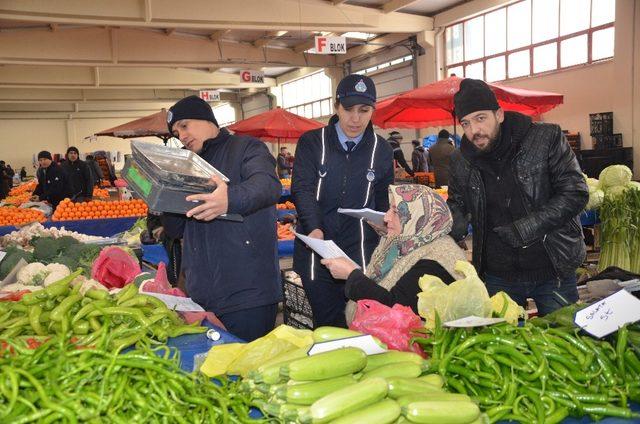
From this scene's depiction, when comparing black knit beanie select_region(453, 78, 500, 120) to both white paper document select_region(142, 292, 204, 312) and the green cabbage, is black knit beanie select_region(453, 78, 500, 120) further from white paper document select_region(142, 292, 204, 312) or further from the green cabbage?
the green cabbage

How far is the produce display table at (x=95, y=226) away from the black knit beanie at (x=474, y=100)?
581 centimetres

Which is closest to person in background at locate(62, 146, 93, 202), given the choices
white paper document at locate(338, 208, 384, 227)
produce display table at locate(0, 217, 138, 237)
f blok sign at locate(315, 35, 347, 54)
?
produce display table at locate(0, 217, 138, 237)

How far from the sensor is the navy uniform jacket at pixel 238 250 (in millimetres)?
2750

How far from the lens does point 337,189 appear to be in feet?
11.5

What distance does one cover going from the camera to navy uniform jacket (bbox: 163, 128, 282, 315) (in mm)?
2750

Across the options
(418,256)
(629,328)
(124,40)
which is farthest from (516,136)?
(124,40)

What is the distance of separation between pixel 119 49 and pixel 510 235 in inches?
608

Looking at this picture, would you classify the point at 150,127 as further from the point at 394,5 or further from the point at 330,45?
the point at 394,5

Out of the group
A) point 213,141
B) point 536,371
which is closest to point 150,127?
point 213,141

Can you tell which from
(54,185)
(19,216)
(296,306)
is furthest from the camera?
(54,185)

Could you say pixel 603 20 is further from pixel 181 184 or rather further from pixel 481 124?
pixel 181 184

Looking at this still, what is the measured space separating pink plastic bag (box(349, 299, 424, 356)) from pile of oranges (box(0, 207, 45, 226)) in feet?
22.7

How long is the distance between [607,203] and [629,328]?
4.25 metres

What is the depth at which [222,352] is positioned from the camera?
1.71m
